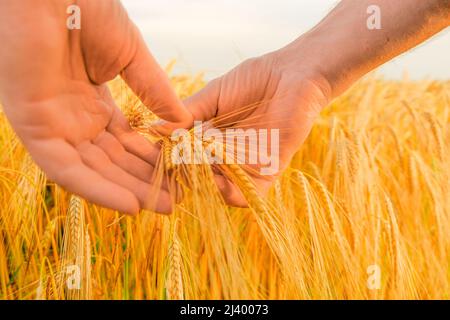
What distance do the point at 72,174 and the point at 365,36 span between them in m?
0.64

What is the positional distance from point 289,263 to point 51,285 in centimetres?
44

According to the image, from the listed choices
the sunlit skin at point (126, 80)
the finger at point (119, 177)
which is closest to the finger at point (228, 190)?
the sunlit skin at point (126, 80)

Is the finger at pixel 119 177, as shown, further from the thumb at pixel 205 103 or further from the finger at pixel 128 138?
the thumb at pixel 205 103

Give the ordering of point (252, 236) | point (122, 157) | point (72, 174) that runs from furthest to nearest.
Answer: point (252, 236) < point (122, 157) < point (72, 174)

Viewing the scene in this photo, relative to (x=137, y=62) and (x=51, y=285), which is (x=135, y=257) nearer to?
(x=51, y=285)

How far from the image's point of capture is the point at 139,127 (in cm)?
99

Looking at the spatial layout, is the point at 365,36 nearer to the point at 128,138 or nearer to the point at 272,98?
the point at 272,98

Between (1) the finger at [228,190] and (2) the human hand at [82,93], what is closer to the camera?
(2) the human hand at [82,93]

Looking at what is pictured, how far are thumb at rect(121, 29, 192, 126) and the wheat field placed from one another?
0.05 meters

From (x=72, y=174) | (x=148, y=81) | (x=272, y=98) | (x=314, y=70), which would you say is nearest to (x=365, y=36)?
(x=314, y=70)

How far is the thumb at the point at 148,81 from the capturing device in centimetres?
89

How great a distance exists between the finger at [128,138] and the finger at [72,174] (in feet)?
0.38

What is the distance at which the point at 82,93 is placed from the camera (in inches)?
36.5

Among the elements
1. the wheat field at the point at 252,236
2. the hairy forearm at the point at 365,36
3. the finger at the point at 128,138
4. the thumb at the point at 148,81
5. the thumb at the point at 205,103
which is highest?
the hairy forearm at the point at 365,36
